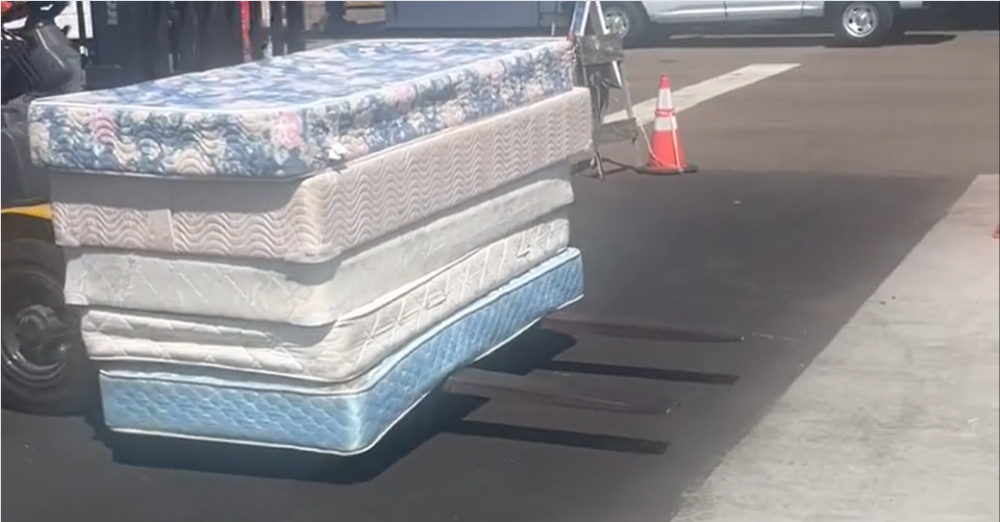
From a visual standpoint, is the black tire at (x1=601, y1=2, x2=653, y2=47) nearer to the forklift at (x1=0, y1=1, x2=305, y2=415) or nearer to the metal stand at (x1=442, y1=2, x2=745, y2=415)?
the metal stand at (x1=442, y1=2, x2=745, y2=415)

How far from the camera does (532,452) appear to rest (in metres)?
5.07

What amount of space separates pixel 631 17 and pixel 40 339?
4.45 m

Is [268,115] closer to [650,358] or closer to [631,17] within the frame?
[650,358]

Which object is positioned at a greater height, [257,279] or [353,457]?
[257,279]

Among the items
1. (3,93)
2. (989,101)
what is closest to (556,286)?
(3,93)

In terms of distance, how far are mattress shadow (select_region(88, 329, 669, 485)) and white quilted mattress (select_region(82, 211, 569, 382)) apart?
0.61 meters

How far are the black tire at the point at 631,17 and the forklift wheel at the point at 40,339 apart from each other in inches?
145

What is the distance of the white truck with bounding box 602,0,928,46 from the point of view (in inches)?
308

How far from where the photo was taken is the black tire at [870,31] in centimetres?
1319

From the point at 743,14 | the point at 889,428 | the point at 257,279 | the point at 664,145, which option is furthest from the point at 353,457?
the point at 664,145

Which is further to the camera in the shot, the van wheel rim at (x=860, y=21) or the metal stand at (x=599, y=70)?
the van wheel rim at (x=860, y=21)

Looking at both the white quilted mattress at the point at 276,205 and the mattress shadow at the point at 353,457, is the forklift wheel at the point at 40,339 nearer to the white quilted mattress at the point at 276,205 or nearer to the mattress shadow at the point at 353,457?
the mattress shadow at the point at 353,457

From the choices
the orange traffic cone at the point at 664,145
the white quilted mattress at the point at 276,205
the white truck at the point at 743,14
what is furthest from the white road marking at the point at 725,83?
the white quilted mattress at the point at 276,205

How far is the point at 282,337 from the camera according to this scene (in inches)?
167
